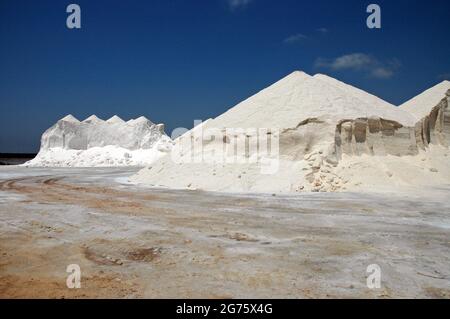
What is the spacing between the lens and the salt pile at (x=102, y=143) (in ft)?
148

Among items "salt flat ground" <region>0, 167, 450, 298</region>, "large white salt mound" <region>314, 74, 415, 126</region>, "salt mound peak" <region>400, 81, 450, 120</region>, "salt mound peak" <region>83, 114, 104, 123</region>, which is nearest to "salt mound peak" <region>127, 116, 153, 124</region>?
"salt mound peak" <region>83, 114, 104, 123</region>

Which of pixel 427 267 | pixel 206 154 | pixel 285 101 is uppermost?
pixel 285 101

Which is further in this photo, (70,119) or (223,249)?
(70,119)

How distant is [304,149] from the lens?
1550 centimetres

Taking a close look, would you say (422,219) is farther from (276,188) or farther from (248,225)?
(276,188)

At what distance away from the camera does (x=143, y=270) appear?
14.7 feet

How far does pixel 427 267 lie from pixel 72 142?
50.4 meters

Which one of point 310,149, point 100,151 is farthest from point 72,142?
point 310,149

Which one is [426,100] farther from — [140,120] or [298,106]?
[140,120]

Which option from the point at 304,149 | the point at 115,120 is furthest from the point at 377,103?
the point at 115,120

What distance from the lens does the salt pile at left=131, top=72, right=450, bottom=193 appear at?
14.5m

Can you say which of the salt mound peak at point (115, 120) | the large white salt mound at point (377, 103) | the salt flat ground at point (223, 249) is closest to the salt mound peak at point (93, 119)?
the salt mound peak at point (115, 120)

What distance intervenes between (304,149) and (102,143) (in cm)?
4139

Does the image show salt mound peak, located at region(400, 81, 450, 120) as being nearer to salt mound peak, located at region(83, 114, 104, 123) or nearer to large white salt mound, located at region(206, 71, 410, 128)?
large white salt mound, located at region(206, 71, 410, 128)
